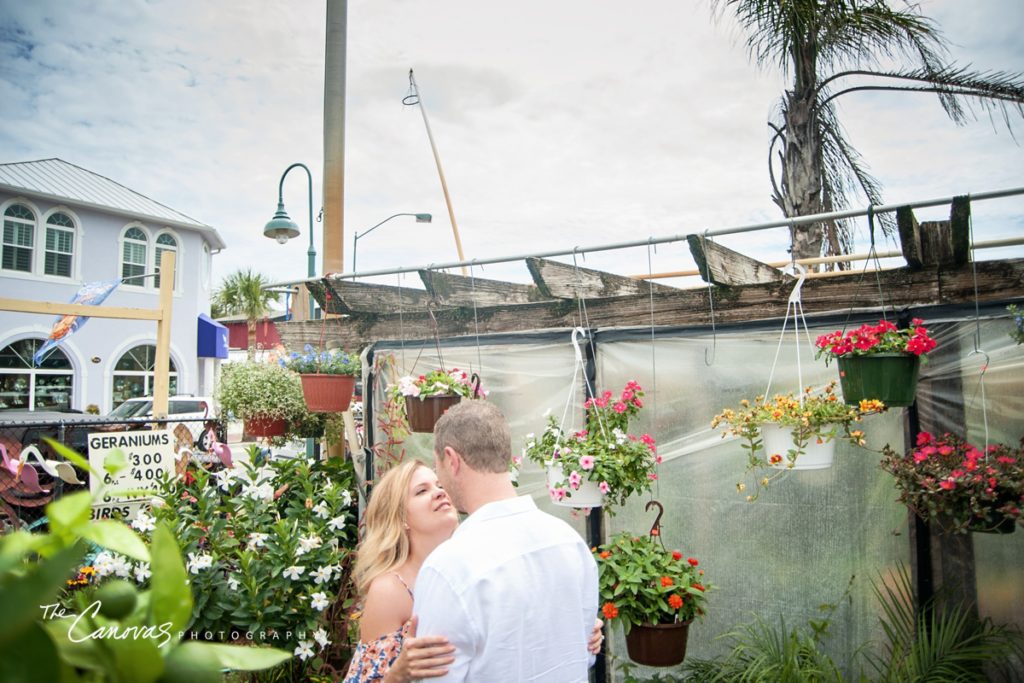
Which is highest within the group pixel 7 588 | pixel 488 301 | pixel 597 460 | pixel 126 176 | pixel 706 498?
pixel 126 176

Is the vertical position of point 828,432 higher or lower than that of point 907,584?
higher

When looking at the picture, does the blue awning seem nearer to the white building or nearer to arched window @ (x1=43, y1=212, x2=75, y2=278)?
the white building

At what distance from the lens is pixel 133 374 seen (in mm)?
16797

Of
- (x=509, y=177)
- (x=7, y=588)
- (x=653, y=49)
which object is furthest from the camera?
(x=509, y=177)

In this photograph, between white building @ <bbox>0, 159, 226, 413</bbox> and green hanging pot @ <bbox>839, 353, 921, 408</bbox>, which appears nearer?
green hanging pot @ <bbox>839, 353, 921, 408</bbox>

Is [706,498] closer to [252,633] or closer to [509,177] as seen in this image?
[252,633]

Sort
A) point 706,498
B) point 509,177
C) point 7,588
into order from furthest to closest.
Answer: point 509,177
point 706,498
point 7,588

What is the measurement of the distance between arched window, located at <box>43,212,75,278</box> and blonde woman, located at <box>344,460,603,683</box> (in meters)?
16.3

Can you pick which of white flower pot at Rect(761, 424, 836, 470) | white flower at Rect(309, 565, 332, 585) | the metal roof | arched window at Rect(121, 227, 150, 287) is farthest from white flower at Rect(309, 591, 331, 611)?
arched window at Rect(121, 227, 150, 287)

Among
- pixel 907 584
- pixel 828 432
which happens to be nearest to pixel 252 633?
pixel 828 432

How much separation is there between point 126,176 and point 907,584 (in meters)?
18.7

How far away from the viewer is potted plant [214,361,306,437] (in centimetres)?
453

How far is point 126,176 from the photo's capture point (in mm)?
16656

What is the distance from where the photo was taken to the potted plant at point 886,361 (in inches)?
105
